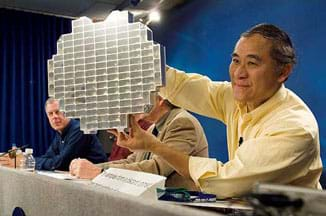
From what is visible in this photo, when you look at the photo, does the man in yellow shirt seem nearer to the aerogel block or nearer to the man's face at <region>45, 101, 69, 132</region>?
the aerogel block

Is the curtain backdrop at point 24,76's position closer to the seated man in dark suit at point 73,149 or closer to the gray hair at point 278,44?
the seated man in dark suit at point 73,149

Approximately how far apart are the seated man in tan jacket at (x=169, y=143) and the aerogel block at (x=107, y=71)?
544 mm

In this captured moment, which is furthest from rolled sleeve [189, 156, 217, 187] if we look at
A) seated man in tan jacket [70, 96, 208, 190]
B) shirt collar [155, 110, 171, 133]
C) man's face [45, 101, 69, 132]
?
man's face [45, 101, 69, 132]

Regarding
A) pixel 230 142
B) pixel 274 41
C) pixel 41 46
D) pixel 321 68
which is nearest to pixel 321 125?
pixel 321 68

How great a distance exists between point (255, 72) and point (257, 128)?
0.13m

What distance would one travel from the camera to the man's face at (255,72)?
1.02 m

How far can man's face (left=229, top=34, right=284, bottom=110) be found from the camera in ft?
3.36

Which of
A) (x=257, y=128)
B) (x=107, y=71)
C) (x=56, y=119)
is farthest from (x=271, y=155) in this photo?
(x=56, y=119)

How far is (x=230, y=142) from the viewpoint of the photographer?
1.23m

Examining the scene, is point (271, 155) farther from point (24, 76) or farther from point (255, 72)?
point (24, 76)

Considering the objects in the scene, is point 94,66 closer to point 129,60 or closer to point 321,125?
point 129,60

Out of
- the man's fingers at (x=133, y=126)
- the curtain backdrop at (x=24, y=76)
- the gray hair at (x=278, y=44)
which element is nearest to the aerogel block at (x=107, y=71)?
the man's fingers at (x=133, y=126)

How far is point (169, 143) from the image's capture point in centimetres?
162

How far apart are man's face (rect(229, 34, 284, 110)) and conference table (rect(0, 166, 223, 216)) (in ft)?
1.59
